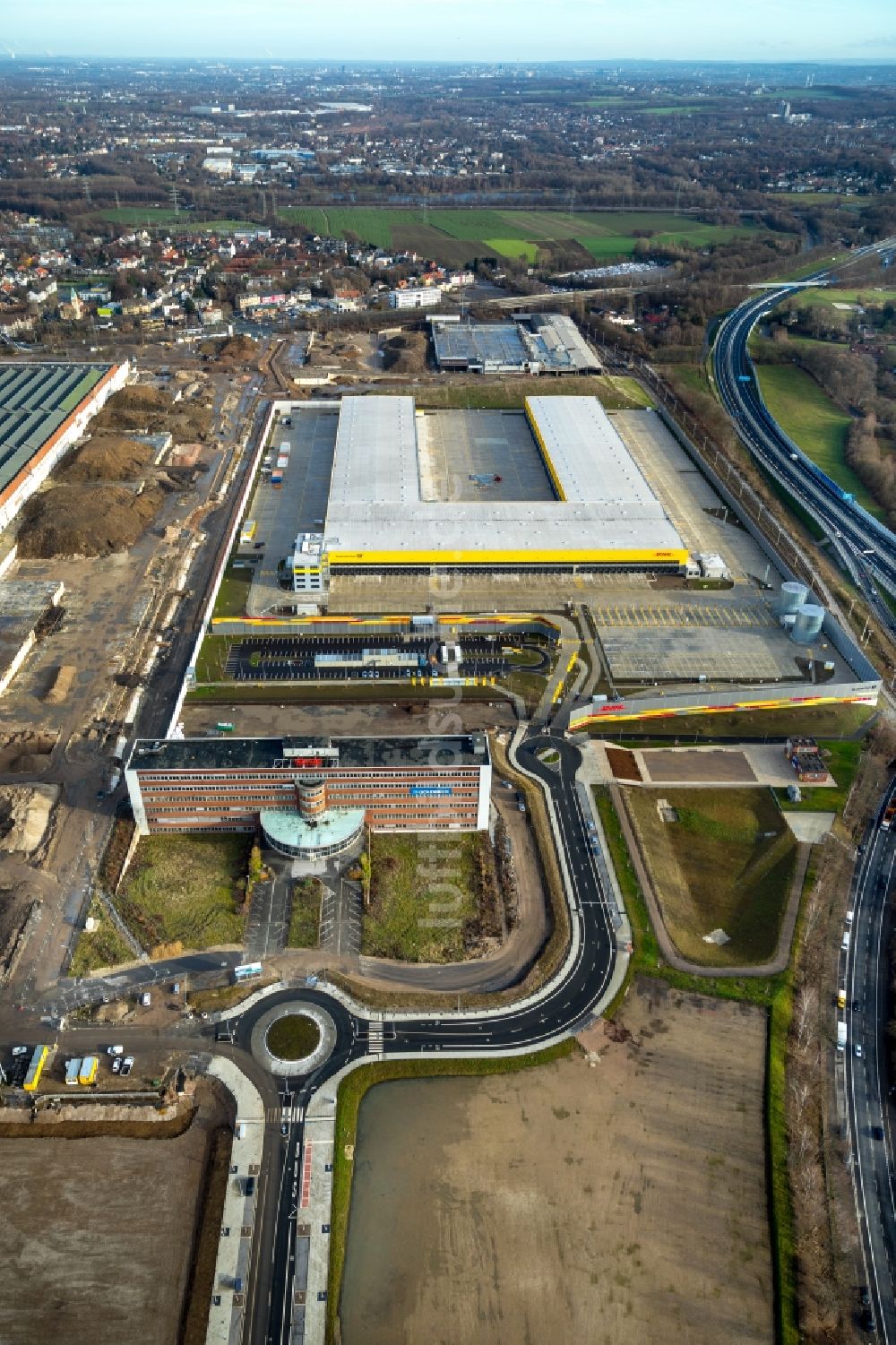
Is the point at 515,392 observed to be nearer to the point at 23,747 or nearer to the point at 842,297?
the point at 23,747

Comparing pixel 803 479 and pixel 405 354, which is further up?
pixel 405 354

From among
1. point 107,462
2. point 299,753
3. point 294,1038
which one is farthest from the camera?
point 107,462

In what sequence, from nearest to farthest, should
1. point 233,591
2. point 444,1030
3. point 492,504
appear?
point 444,1030
point 233,591
point 492,504

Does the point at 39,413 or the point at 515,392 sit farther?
the point at 515,392

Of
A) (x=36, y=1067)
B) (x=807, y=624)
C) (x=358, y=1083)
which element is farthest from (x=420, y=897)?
(x=807, y=624)

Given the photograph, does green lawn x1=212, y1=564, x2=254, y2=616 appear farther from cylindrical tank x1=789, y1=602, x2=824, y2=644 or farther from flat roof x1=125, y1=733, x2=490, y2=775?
cylindrical tank x1=789, y1=602, x2=824, y2=644

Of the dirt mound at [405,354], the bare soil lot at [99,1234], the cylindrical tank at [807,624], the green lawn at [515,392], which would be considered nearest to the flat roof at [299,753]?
the bare soil lot at [99,1234]

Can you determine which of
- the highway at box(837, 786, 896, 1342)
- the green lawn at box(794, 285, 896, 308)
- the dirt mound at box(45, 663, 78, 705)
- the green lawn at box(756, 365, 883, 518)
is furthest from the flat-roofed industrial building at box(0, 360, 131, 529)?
the green lawn at box(794, 285, 896, 308)
